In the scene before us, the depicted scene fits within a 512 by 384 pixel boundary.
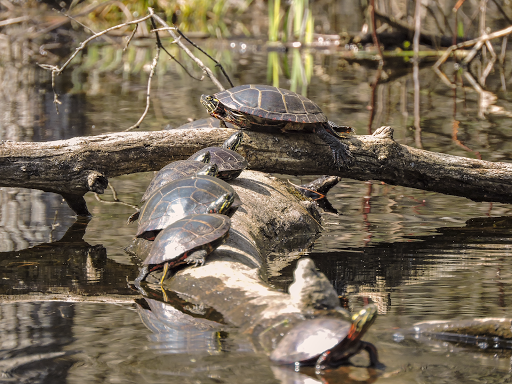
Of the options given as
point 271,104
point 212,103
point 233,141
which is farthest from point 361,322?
point 212,103

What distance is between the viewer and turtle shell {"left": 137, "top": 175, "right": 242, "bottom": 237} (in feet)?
11.0

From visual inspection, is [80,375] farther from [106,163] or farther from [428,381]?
[106,163]

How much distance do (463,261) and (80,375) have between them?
2338 millimetres

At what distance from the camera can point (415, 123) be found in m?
8.12

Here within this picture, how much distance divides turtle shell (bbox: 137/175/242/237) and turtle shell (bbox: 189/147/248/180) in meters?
0.46

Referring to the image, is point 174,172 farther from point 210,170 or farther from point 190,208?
point 190,208

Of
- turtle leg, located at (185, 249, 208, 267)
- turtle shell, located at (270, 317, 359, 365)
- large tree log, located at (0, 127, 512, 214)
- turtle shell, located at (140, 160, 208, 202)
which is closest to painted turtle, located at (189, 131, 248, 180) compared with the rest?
turtle shell, located at (140, 160, 208, 202)

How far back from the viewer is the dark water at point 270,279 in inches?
87.1

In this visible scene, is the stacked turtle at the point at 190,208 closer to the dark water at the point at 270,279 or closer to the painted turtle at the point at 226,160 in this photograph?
the painted turtle at the point at 226,160

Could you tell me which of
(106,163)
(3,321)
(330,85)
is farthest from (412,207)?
(330,85)

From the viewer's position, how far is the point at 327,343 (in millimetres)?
2123

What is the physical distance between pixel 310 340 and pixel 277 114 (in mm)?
2419

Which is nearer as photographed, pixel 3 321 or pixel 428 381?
pixel 428 381

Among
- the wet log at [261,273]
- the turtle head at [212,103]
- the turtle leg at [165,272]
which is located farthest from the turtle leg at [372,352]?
the turtle head at [212,103]
